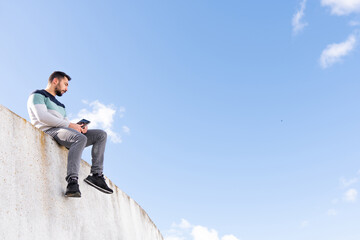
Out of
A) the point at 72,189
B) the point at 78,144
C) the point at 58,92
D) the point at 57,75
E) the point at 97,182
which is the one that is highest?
the point at 57,75

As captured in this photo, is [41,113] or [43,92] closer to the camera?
[41,113]

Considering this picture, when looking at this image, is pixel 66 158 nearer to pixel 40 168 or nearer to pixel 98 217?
pixel 40 168

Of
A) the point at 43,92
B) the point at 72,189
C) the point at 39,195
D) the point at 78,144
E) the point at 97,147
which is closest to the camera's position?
the point at 39,195

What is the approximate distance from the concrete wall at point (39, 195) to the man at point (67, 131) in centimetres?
14

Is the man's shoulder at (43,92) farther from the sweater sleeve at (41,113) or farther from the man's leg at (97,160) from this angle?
the man's leg at (97,160)

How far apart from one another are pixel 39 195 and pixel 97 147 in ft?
3.61

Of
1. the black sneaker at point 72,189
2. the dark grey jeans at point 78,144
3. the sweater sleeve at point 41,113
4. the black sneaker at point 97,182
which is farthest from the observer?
the black sneaker at point 97,182

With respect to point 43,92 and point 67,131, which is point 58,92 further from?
point 67,131

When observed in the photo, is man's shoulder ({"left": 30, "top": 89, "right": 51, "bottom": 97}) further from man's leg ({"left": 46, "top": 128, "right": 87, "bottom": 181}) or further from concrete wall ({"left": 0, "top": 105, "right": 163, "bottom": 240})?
concrete wall ({"left": 0, "top": 105, "right": 163, "bottom": 240})

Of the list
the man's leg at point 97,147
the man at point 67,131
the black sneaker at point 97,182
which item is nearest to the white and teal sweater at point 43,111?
the man at point 67,131

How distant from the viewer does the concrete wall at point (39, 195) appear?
9.99ft

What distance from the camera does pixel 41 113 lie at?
392 centimetres

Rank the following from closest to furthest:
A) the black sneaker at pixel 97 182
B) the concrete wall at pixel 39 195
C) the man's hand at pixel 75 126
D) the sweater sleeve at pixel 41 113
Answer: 1. the concrete wall at pixel 39 195
2. the sweater sleeve at pixel 41 113
3. the man's hand at pixel 75 126
4. the black sneaker at pixel 97 182

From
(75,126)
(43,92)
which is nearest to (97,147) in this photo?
(75,126)
